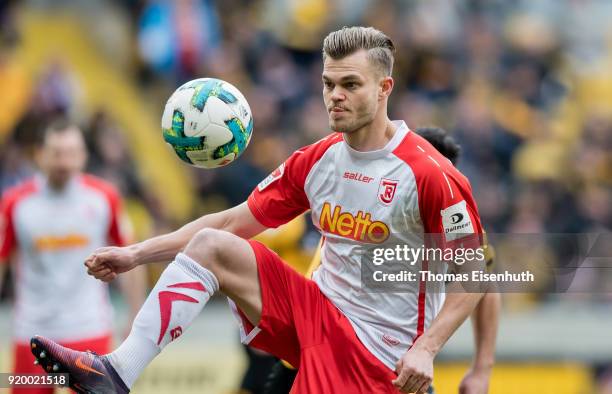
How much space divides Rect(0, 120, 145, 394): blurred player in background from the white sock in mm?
3027

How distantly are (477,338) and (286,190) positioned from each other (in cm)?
156

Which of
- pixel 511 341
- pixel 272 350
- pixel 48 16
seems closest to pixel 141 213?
pixel 48 16

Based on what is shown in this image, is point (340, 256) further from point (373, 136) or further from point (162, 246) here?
point (162, 246)

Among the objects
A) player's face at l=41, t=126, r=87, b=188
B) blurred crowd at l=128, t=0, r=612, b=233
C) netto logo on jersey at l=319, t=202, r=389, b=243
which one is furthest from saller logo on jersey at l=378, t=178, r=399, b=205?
blurred crowd at l=128, t=0, r=612, b=233

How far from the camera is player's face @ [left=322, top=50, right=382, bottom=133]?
538cm

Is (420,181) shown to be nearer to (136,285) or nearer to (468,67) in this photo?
(136,285)

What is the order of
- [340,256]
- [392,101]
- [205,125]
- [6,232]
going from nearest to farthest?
[205,125] < [340,256] < [6,232] < [392,101]

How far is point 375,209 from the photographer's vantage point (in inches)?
217

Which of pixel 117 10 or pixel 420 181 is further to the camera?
pixel 117 10

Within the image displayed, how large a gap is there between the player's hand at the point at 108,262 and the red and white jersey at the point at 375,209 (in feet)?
2.58

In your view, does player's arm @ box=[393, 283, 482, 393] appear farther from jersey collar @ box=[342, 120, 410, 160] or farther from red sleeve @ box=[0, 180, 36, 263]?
red sleeve @ box=[0, 180, 36, 263]

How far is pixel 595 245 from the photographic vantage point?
9102 mm

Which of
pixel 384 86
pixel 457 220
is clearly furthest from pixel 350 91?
pixel 457 220

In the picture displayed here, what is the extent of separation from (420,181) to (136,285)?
3674 millimetres
